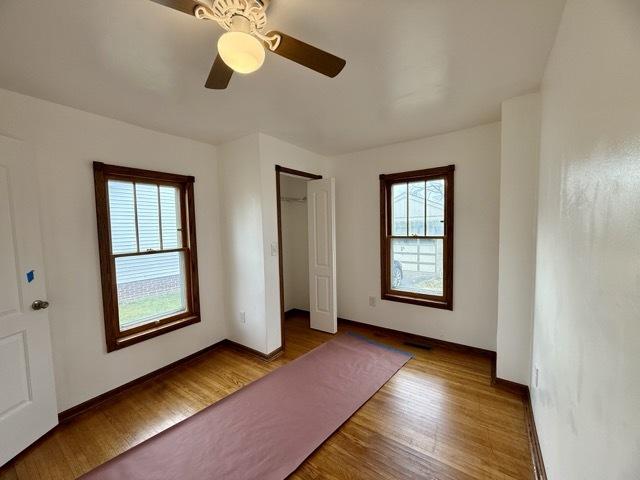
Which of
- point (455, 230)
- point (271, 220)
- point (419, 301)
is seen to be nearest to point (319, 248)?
point (271, 220)

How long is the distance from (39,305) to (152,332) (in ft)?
2.91

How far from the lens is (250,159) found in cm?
276

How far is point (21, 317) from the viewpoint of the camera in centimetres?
171

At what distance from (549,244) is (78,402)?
3.53 meters

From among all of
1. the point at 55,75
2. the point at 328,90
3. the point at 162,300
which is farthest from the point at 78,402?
the point at 328,90

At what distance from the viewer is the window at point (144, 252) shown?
222 centimetres

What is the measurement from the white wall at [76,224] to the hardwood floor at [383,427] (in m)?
0.29

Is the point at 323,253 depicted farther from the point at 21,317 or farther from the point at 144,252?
the point at 21,317

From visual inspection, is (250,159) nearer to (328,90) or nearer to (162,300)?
(328,90)

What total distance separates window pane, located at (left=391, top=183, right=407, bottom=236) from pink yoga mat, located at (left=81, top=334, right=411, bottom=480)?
1.52 meters

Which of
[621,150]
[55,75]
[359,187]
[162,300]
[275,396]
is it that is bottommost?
[275,396]

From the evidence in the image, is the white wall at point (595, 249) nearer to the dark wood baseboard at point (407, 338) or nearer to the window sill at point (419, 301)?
the dark wood baseboard at point (407, 338)

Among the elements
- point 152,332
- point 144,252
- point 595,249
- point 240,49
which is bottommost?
point 152,332

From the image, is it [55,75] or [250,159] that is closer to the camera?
[55,75]
